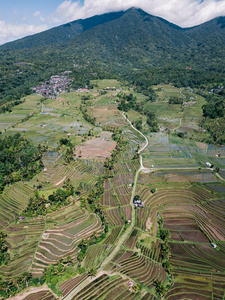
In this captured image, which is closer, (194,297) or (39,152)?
(194,297)

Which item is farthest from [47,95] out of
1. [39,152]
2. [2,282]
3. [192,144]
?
[2,282]

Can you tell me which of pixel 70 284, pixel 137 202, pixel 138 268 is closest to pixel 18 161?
pixel 137 202

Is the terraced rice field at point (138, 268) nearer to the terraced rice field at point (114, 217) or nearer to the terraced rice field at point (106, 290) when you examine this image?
the terraced rice field at point (106, 290)

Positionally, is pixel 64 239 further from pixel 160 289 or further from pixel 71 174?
pixel 71 174

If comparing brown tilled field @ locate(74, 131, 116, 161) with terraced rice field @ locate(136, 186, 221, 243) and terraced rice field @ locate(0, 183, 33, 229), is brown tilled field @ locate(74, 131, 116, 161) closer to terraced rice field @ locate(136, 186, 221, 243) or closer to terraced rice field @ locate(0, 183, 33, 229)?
terraced rice field @ locate(0, 183, 33, 229)

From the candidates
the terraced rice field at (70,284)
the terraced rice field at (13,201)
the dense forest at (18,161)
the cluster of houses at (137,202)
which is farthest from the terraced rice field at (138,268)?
the dense forest at (18,161)

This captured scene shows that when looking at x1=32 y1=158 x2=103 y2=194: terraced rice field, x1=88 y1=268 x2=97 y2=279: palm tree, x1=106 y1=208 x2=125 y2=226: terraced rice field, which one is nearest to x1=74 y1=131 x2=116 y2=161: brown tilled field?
x1=32 y1=158 x2=103 y2=194: terraced rice field

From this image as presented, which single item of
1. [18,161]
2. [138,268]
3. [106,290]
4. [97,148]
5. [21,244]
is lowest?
[138,268]

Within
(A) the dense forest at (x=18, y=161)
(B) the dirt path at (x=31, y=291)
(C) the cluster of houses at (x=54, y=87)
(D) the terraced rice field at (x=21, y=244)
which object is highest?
(C) the cluster of houses at (x=54, y=87)

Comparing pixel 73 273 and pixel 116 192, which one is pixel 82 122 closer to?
pixel 116 192
